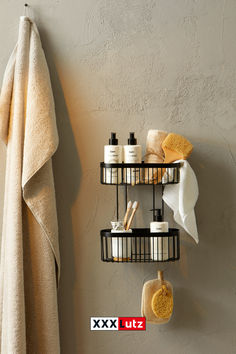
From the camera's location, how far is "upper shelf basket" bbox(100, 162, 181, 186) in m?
1.40

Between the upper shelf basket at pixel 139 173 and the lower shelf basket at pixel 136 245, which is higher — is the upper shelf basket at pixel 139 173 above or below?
above

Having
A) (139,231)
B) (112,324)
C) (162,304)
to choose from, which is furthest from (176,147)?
(112,324)

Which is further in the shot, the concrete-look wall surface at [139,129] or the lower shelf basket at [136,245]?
the concrete-look wall surface at [139,129]

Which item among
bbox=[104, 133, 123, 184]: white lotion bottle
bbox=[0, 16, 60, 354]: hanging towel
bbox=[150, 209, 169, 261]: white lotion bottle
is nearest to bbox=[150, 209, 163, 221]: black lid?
bbox=[150, 209, 169, 261]: white lotion bottle

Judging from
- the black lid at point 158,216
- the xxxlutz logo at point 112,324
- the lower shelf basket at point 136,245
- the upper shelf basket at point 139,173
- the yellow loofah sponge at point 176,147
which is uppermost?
the yellow loofah sponge at point 176,147

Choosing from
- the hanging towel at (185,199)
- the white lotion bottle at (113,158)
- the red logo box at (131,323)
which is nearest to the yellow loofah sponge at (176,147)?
the hanging towel at (185,199)

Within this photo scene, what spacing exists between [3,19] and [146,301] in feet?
3.17

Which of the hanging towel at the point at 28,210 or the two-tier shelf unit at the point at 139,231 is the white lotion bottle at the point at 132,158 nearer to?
the two-tier shelf unit at the point at 139,231

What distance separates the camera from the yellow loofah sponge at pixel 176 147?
1.43 metres

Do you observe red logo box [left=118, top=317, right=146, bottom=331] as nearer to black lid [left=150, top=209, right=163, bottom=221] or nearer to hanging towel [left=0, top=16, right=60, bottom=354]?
hanging towel [left=0, top=16, right=60, bottom=354]

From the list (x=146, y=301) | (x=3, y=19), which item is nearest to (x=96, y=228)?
(x=146, y=301)

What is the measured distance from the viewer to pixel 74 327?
1.52 metres

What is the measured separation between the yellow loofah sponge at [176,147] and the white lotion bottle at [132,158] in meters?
0.08

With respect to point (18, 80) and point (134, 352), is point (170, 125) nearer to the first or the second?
point (18, 80)
